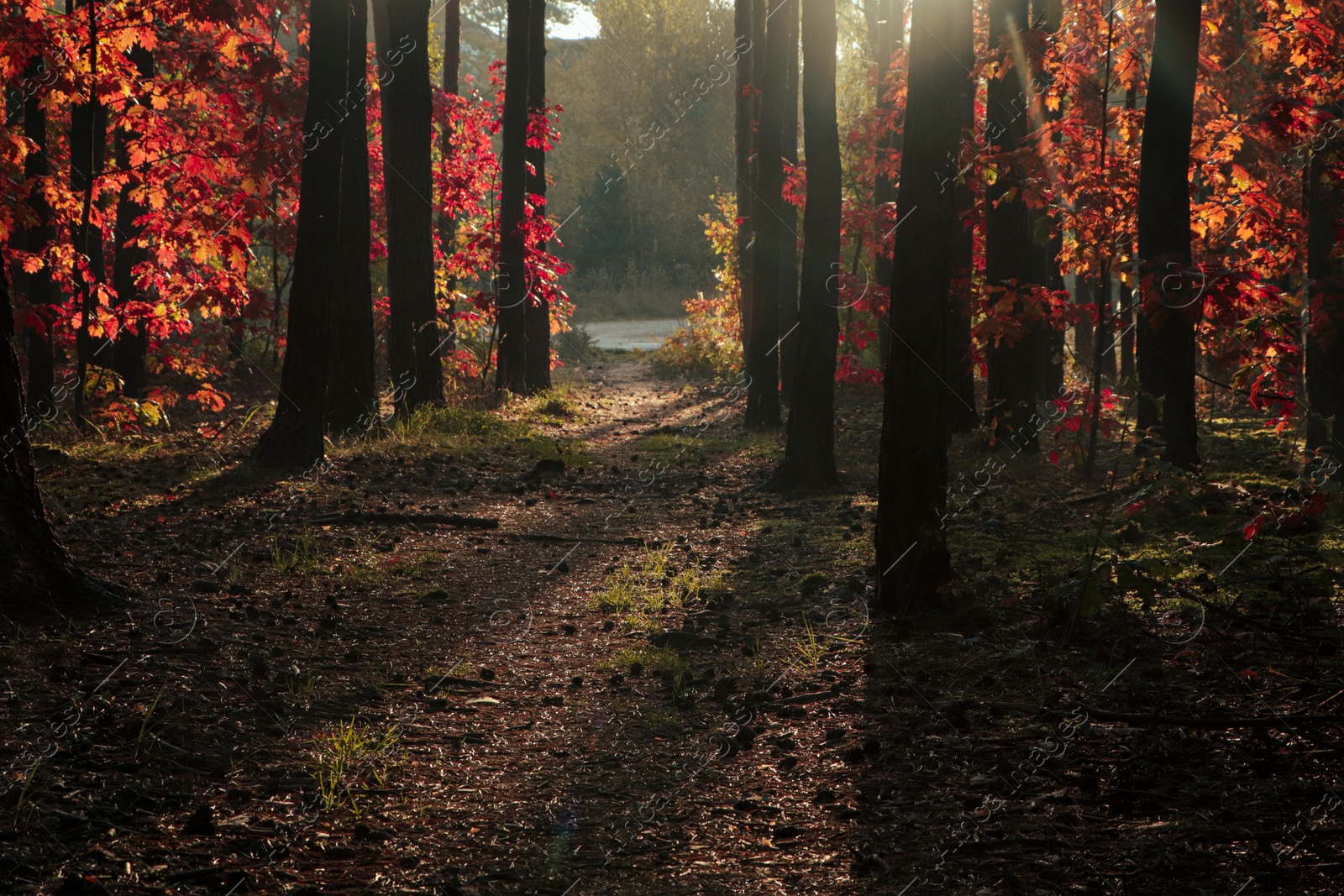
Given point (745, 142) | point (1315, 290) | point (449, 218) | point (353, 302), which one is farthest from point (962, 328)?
point (449, 218)

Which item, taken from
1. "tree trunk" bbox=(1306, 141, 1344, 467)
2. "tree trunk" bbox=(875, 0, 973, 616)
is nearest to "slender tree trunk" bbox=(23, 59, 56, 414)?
"tree trunk" bbox=(875, 0, 973, 616)

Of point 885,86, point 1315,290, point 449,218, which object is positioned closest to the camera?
point 1315,290

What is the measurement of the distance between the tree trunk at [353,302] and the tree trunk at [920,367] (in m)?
7.13

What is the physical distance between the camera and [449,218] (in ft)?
60.5

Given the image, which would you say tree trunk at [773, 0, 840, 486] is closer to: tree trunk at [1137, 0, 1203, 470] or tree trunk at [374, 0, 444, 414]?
tree trunk at [1137, 0, 1203, 470]

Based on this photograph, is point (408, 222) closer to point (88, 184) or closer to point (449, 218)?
point (88, 184)

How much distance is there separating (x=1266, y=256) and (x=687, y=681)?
734 centimetres

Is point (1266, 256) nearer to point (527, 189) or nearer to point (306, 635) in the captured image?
point (306, 635)

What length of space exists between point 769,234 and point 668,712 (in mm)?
9498

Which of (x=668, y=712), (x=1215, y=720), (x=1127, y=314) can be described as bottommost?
(x=668, y=712)

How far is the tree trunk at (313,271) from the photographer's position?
29.5 feet

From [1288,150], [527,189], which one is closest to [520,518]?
[1288,150]

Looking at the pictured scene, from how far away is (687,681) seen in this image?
4.84m

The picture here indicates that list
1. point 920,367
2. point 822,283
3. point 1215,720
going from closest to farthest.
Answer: point 1215,720, point 920,367, point 822,283
